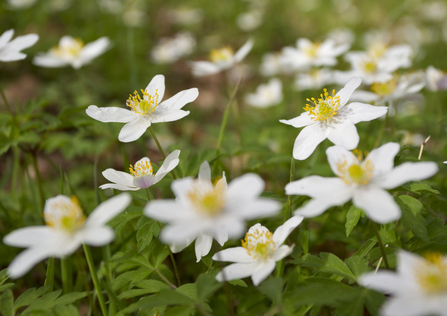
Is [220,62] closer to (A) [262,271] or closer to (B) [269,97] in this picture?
(B) [269,97]

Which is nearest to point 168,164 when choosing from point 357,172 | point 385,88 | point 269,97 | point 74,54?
point 357,172

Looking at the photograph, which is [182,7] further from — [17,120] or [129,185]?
[129,185]

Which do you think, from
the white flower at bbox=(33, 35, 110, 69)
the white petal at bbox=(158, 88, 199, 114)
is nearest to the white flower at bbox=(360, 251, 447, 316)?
the white petal at bbox=(158, 88, 199, 114)

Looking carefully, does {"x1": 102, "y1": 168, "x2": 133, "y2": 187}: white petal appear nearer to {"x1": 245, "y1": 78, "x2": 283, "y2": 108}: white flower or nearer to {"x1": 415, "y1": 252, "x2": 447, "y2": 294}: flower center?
{"x1": 415, "y1": 252, "x2": 447, "y2": 294}: flower center

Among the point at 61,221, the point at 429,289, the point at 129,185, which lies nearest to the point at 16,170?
the point at 129,185

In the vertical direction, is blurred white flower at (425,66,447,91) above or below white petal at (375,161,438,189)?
below

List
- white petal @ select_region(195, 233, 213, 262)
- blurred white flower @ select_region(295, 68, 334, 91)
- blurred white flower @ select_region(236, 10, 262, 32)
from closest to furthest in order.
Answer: white petal @ select_region(195, 233, 213, 262)
blurred white flower @ select_region(295, 68, 334, 91)
blurred white flower @ select_region(236, 10, 262, 32)

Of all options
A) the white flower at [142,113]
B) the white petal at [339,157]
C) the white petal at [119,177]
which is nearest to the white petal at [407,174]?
the white petal at [339,157]
